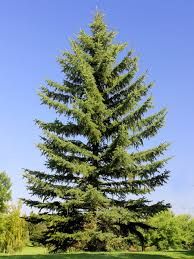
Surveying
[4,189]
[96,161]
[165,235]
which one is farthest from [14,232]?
[4,189]

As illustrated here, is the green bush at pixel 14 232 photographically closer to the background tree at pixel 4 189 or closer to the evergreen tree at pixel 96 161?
the evergreen tree at pixel 96 161

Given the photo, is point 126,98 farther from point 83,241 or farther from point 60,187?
point 83,241

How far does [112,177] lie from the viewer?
23.0 m

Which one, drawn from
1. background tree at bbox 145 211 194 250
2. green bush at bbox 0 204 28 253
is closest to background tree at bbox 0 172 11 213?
background tree at bbox 145 211 194 250

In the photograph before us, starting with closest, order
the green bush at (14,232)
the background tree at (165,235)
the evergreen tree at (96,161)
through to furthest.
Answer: the evergreen tree at (96,161), the green bush at (14,232), the background tree at (165,235)

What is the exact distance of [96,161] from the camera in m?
23.1

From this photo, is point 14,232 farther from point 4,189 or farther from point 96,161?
point 4,189

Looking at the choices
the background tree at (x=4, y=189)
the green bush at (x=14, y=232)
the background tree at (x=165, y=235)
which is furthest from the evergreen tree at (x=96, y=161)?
the background tree at (x=4, y=189)

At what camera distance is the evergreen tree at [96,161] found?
21734 mm

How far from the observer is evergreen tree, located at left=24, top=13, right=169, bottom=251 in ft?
71.3

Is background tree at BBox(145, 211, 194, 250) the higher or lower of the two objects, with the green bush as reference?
higher

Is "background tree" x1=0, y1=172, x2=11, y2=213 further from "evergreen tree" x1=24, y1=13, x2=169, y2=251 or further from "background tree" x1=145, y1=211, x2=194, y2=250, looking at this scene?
"evergreen tree" x1=24, y1=13, x2=169, y2=251

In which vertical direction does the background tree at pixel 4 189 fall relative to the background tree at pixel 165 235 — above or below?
above

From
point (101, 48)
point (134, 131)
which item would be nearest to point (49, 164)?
point (134, 131)
